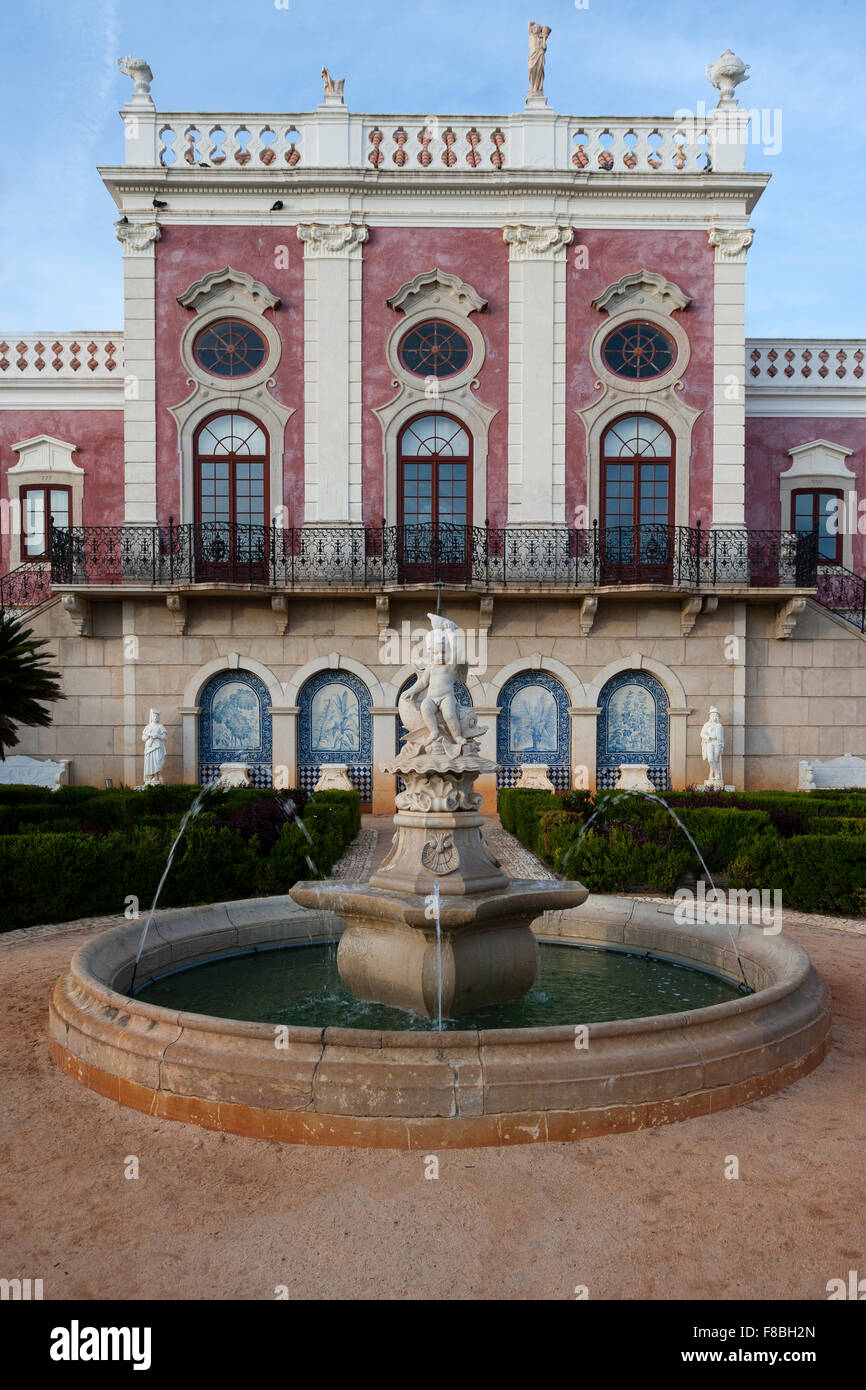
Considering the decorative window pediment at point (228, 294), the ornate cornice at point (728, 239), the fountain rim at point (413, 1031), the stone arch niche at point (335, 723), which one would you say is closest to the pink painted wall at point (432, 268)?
the decorative window pediment at point (228, 294)

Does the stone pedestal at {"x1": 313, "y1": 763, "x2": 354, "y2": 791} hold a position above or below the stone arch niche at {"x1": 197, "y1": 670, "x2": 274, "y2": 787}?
below

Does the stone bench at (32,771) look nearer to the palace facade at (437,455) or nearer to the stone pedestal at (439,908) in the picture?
the palace facade at (437,455)

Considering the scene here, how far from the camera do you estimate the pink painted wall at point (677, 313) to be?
1811cm

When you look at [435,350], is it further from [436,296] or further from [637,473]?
[637,473]

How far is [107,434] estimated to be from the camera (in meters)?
20.4

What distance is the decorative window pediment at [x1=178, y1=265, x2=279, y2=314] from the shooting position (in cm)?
1792

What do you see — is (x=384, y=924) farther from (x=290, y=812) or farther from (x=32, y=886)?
(x=290, y=812)

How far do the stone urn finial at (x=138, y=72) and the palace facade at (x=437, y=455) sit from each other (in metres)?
0.05

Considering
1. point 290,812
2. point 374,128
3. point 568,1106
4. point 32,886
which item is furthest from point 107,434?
point 568,1106

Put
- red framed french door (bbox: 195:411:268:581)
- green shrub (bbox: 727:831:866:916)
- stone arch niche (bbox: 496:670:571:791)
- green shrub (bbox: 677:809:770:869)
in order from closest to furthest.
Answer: green shrub (bbox: 727:831:866:916)
green shrub (bbox: 677:809:770:869)
stone arch niche (bbox: 496:670:571:791)
red framed french door (bbox: 195:411:268:581)

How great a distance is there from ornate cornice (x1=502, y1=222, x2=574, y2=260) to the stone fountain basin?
16.5 meters

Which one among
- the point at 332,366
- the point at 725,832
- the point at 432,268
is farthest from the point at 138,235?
the point at 725,832

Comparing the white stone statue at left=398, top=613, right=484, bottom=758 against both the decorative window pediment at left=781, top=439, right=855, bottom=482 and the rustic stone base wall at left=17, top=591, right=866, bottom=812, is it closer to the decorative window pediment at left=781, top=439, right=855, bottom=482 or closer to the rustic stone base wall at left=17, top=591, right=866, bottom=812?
the rustic stone base wall at left=17, top=591, right=866, bottom=812

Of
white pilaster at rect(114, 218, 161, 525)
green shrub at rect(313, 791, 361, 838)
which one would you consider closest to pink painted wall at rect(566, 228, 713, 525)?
green shrub at rect(313, 791, 361, 838)
